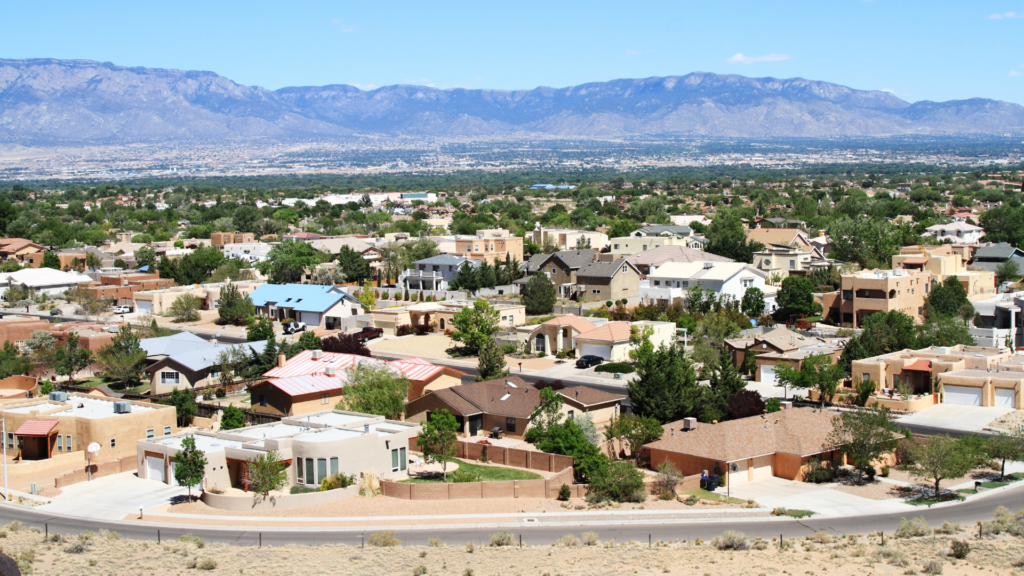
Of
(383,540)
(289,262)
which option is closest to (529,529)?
(383,540)

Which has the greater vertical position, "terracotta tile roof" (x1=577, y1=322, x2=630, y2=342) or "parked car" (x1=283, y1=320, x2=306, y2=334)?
"terracotta tile roof" (x1=577, y1=322, x2=630, y2=342)

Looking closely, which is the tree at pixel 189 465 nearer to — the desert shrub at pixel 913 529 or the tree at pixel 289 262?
the desert shrub at pixel 913 529

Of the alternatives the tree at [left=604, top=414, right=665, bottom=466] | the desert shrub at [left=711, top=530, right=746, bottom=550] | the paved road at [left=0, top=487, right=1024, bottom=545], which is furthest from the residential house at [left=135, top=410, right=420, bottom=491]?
the desert shrub at [left=711, top=530, right=746, bottom=550]

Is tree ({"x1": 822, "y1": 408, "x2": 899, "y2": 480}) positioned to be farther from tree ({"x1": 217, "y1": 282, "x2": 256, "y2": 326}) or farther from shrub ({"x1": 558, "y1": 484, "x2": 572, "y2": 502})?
tree ({"x1": 217, "y1": 282, "x2": 256, "y2": 326})

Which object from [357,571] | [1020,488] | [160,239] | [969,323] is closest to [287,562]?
[357,571]

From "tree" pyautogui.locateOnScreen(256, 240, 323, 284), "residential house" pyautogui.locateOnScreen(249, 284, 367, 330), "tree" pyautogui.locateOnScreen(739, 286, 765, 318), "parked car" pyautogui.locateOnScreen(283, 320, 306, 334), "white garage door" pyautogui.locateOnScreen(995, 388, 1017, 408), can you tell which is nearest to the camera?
"white garage door" pyautogui.locateOnScreen(995, 388, 1017, 408)

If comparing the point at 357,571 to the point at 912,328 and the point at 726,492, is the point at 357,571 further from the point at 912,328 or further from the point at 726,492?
the point at 912,328
